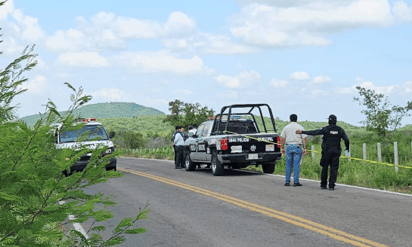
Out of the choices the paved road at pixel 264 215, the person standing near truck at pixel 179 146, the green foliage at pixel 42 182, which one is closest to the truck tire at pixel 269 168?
the paved road at pixel 264 215

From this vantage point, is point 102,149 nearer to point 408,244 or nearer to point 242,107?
point 408,244

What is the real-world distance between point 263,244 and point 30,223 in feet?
16.4

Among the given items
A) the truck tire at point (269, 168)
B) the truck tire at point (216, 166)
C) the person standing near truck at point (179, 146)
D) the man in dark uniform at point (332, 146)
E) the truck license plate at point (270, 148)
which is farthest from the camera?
the person standing near truck at point (179, 146)

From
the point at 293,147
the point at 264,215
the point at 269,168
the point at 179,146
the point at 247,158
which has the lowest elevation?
the point at 264,215

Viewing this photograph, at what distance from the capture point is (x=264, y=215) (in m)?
9.34

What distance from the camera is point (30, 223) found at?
8.01 ft

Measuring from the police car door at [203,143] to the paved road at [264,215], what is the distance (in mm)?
3941

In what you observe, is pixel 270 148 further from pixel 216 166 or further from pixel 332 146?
pixel 332 146

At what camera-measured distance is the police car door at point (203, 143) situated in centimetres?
1886

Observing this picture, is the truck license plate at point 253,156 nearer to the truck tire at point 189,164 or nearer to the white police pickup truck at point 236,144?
the white police pickup truck at point 236,144

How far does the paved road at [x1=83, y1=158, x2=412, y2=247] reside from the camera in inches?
290

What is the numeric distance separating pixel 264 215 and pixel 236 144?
7.84 meters

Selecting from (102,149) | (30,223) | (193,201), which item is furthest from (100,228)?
(193,201)

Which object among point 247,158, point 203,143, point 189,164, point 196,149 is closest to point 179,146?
point 189,164
